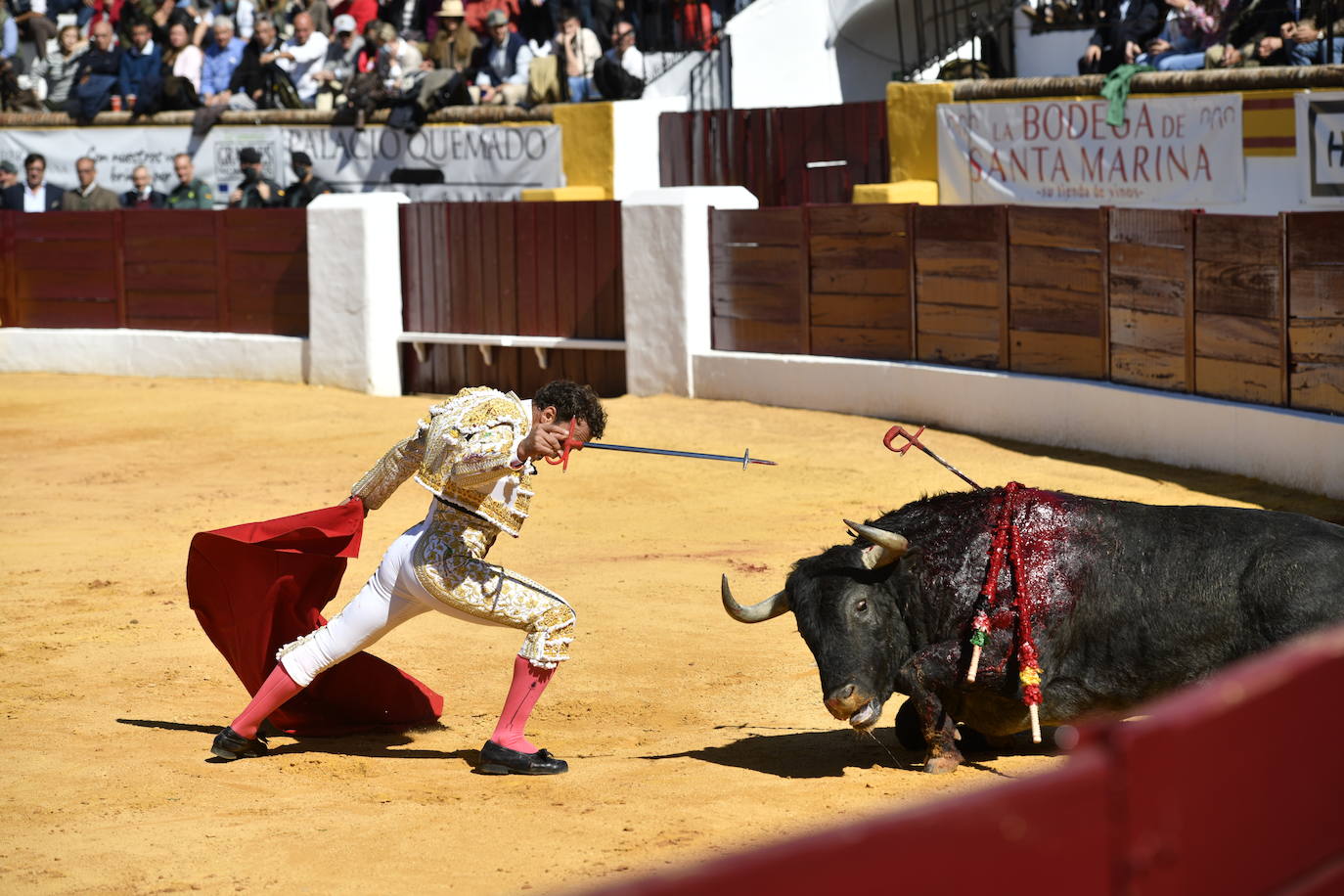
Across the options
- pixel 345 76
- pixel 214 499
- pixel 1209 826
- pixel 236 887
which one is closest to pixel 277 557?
pixel 236 887

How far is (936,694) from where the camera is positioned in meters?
4.93

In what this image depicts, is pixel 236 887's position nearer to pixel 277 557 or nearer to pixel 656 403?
pixel 277 557

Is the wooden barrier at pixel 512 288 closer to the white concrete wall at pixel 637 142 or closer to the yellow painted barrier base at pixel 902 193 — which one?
the white concrete wall at pixel 637 142

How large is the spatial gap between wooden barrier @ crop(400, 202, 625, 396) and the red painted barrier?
38.8ft

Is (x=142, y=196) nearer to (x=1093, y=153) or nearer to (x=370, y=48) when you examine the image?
(x=370, y=48)

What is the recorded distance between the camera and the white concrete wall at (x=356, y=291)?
14.9 metres

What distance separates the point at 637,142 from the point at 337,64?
3.81m

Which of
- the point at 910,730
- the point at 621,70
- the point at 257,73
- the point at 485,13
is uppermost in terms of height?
the point at 485,13

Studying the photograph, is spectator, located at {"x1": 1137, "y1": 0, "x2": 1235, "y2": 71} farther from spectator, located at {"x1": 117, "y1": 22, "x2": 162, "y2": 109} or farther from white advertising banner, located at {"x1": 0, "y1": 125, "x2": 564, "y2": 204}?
spectator, located at {"x1": 117, "y1": 22, "x2": 162, "y2": 109}

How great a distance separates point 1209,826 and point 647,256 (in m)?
11.6

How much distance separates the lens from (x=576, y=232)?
14.2m

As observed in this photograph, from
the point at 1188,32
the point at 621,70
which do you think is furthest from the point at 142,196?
the point at 1188,32

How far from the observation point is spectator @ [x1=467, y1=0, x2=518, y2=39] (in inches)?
672

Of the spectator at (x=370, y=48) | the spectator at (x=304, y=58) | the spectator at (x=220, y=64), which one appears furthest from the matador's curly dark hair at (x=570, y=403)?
the spectator at (x=220, y=64)
